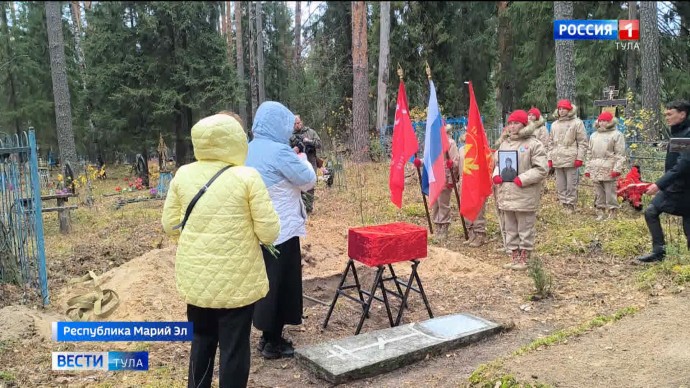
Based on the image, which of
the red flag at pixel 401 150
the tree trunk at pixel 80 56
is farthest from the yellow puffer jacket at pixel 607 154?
the tree trunk at pixel 80 56

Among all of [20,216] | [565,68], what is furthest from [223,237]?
[565,68]

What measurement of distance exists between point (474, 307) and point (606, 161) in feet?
14.2

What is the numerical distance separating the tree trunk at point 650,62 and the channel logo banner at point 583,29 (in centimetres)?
91

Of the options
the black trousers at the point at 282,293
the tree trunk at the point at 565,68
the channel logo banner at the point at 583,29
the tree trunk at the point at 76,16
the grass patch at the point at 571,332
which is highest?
the tree trunk at the point at 76,16

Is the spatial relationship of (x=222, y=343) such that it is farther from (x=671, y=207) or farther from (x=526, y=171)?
(x=671, y=207)

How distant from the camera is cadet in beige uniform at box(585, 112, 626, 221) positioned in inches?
313

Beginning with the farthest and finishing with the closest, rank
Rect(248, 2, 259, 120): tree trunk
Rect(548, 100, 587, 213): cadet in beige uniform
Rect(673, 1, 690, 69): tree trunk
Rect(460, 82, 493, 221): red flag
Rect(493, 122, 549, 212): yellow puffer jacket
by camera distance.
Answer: Rect(248, 2, 259, 120): tree trunk, Rect(673, 1, 690, 69): tree trunk, Rect(548, 100, 587, 213): cadet in beige uniform, Rect(460, 82, 493, 221): red flag, Rect(493, 122, 549, 212): yellow puffer jacket

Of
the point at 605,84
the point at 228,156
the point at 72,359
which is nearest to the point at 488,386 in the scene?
the point at 228,156

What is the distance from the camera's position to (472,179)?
6.47 metres

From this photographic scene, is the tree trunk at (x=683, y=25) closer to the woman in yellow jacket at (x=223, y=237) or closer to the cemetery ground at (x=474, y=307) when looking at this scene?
the cemetery ground at (x=474, y=307)

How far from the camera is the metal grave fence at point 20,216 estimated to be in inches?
195

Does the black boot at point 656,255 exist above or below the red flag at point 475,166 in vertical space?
below

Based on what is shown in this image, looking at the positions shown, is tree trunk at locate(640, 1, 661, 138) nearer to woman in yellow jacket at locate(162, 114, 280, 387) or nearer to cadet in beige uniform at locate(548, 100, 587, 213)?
cadet in beige uniform at locate(548, 100, 587, 213)

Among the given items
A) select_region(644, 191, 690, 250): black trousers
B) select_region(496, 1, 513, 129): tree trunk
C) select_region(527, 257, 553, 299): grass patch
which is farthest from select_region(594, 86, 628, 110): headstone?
select_region(527, 257, 553, 299): grass patch
